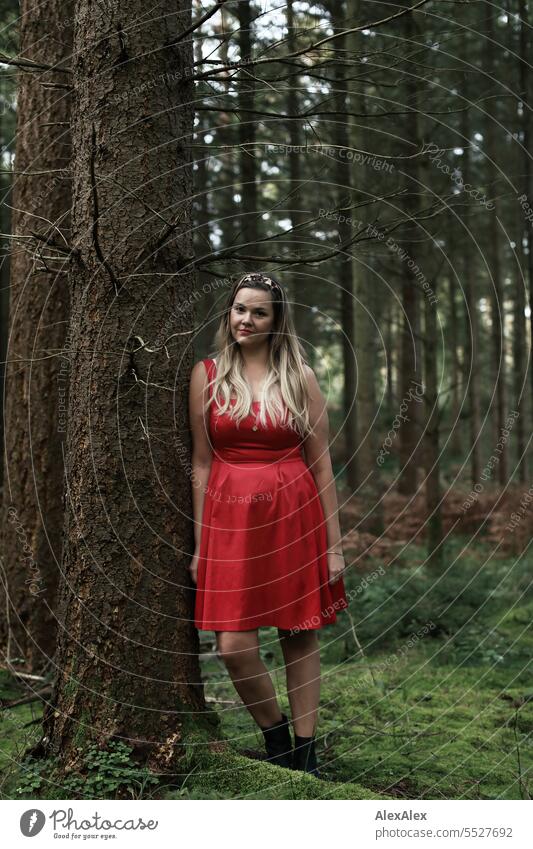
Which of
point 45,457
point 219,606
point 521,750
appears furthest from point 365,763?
point 45,457

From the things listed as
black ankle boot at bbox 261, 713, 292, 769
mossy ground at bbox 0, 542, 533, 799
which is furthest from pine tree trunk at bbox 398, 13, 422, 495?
black ankle boot at bbox 261, 713, 292, 769

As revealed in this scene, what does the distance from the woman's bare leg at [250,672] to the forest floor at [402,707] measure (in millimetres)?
233

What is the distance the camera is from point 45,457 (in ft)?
17.0

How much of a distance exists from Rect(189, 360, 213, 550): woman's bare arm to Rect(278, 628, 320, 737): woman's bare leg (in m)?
0.81

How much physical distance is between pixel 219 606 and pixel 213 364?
4.19ft

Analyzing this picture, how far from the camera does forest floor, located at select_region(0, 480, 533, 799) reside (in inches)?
141

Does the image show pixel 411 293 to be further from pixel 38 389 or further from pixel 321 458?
pixel 321 458

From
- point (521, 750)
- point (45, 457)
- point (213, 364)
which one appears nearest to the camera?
point (213, 364)

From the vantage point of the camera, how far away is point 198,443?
3.99 metres

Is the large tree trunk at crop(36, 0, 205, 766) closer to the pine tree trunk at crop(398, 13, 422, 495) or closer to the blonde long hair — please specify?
the blonde long hair

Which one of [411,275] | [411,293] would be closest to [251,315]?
[411,275]

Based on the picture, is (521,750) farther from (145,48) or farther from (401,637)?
(145,48)

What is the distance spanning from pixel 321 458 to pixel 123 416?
3.91 feet

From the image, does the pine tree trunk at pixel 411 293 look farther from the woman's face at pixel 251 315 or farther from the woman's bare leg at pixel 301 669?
the woman's bare leg at pixel 301 669
